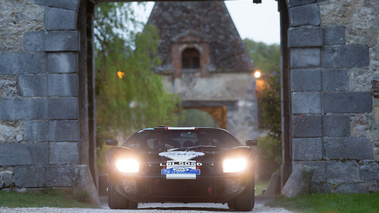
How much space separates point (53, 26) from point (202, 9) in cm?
2019

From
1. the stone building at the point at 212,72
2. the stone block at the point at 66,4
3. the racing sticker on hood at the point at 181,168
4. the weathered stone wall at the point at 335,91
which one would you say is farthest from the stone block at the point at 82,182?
the stone building at the point at 212,72

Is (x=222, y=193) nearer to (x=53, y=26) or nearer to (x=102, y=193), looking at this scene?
(x=53, y=26)

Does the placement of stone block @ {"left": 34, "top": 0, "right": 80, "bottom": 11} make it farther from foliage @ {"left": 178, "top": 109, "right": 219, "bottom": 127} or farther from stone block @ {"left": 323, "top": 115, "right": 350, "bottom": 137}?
foliage @ {"left": 178, "top": 109, "right": 219, "bottom": 127}

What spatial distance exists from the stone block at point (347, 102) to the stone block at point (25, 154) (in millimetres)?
4706

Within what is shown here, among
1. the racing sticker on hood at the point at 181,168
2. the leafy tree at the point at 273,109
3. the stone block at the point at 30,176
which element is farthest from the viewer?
the leafy tree at the point at 273,109

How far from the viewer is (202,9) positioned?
30578 mm

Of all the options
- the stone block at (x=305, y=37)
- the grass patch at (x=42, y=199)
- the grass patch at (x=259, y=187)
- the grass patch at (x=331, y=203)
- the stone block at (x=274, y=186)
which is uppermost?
the stone block at (x=305, y=37)

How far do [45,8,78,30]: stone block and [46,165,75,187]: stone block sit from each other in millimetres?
2332

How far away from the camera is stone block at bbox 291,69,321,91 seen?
34.7ft

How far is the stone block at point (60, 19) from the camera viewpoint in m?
10.9

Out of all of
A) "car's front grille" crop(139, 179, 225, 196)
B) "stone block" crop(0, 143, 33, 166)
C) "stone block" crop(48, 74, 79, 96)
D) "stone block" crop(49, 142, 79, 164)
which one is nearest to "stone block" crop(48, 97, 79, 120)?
"stone block" crop(48, 74, 79, 96)

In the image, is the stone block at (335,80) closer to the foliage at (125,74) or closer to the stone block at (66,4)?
the stone block at (66,4)

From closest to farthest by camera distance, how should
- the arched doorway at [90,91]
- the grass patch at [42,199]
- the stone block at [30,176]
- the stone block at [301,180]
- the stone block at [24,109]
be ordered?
1. the grass patch at [42,199]
2. the stone block at [301,180]
3. the stone block at [30,176]
4. the stone block at [24,109]
5. the arched doorway at [90,91]

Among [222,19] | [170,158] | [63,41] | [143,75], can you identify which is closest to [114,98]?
[143,75]
